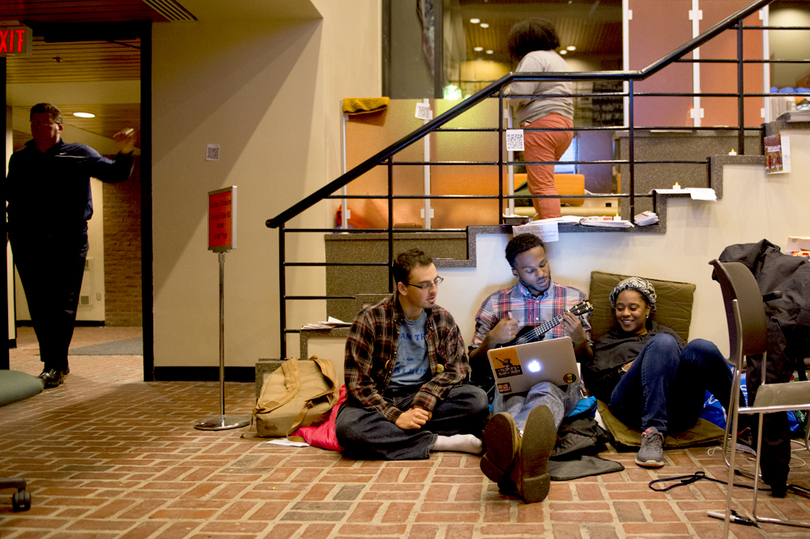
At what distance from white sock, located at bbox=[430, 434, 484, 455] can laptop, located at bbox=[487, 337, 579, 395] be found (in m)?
0.27

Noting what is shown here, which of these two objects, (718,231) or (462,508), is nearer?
(462,508)

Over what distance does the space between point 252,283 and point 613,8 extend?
17.2 feet

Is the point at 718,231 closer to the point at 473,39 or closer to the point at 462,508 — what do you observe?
the point at 462,508

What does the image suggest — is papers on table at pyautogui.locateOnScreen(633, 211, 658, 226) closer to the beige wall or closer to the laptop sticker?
the laptop sticker

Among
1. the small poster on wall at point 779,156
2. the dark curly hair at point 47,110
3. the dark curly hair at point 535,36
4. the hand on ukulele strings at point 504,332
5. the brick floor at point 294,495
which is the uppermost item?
the dark curly hair at point 535,36

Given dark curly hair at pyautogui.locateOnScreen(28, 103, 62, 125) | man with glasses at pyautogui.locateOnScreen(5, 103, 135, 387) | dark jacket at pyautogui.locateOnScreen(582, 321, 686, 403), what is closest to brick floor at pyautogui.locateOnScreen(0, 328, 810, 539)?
dark jacket at pyautogui.locateOnScreen(582, 321, 686, 403)

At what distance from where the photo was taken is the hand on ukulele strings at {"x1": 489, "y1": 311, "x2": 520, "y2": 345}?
10.2 feet

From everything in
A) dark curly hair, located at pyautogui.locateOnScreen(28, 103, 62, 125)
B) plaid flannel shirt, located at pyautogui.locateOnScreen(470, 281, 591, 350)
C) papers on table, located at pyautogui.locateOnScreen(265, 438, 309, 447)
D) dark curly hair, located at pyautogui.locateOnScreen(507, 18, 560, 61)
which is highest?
dark curly hair, located at pyautogui.locateOnScreen(507, 18, 560, 61)

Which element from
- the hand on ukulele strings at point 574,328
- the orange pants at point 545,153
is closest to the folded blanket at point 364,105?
the orange pants at point 545,153

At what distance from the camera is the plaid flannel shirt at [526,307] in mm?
3225

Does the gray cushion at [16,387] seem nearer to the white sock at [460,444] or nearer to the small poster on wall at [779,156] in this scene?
the white sock at [460,444]

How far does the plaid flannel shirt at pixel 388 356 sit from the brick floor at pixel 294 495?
295 mm

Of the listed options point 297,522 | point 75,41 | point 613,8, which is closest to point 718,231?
point 297,522

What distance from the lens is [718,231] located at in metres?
3.54
